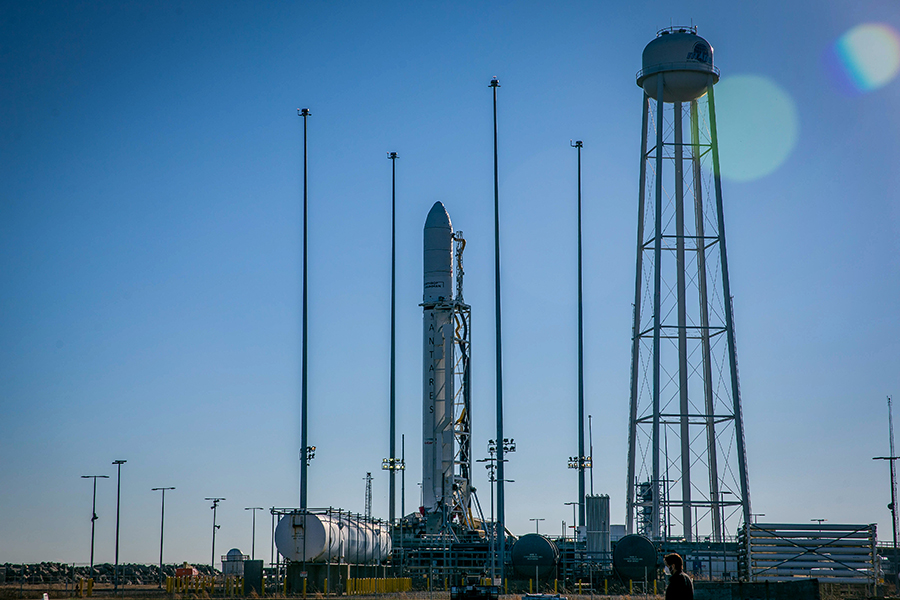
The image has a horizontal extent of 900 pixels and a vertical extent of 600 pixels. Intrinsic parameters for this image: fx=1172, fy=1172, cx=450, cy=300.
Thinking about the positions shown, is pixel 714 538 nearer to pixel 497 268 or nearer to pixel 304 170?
pixel 497 268

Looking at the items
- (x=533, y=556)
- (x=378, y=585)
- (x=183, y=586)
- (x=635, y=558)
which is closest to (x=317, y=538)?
(x=378, y=585)

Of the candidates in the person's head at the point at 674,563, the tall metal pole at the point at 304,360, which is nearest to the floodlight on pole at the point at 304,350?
the tall metal pole at the point at 304,360

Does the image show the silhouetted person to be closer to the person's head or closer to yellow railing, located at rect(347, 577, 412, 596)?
the person's head

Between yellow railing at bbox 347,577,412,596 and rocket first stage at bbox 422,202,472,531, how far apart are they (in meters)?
10.5

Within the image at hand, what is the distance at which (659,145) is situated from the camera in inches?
2420

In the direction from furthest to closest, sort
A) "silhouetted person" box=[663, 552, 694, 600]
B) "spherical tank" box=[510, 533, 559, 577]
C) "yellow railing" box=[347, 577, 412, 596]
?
"spherical tank" box=[510, 533, 559, 577] → "yellow railing" box=[347, 577, 412, 596] → "silhouetted person" box=[663, 552, 694, 600]

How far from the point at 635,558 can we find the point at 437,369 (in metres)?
18.0

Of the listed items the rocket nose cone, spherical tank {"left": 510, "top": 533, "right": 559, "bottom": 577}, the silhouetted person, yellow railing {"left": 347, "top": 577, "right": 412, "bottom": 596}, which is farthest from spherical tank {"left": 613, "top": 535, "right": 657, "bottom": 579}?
the silhouetted person

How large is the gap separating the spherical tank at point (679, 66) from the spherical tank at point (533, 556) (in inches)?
978

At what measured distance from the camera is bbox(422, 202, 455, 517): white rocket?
227 feet

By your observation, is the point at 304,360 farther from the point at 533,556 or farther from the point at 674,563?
the point at 674,563

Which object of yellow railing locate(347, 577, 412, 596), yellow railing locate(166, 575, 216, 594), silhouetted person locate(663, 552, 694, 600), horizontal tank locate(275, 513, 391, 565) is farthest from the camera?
yellow railing locate(347, 577, 412, 596)

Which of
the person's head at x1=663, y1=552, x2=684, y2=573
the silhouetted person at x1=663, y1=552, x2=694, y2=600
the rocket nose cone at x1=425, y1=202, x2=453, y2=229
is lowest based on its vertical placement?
the silhouetted person at x1=663, y1=552, x2=694, y2=600

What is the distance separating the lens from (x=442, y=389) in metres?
69.9
